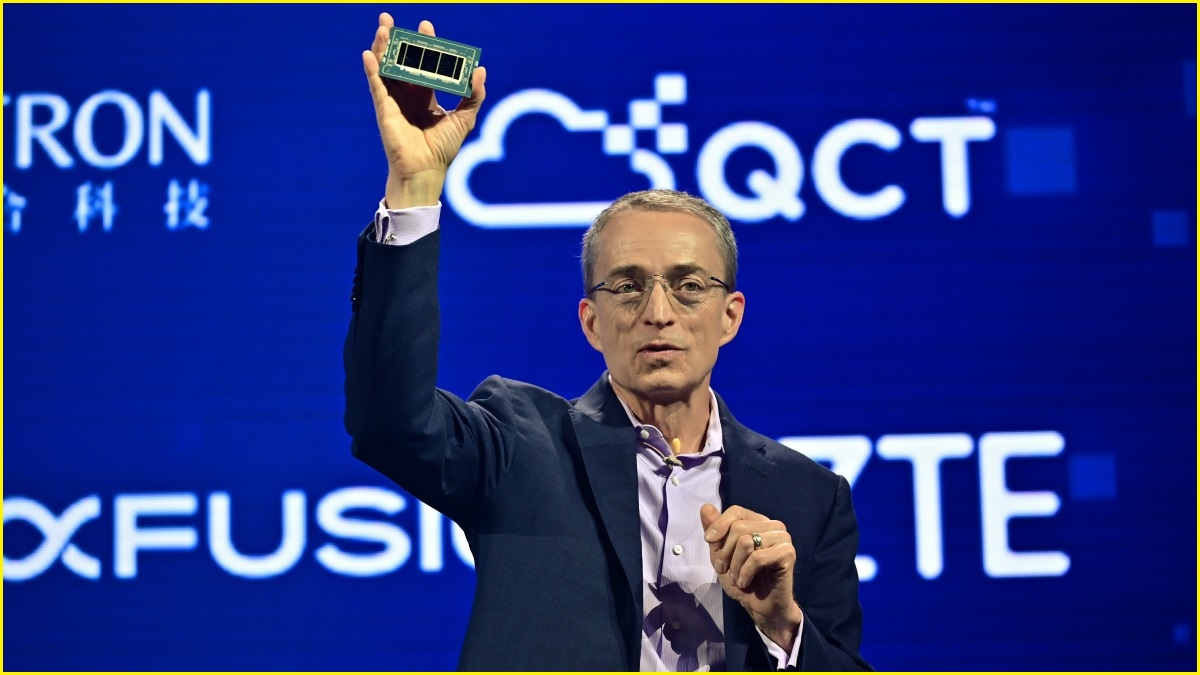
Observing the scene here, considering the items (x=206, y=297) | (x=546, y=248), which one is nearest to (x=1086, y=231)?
(x=546, y=248)

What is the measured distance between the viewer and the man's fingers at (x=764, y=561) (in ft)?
5.37

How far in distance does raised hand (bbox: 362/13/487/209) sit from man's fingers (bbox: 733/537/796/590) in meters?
0.62

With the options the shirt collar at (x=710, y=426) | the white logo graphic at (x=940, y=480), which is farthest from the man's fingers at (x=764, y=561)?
the white logo graphic at (x=940, y=480)

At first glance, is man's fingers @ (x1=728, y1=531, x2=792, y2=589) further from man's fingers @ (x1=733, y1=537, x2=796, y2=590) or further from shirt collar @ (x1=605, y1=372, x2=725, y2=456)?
shirt collar @ (x1=605, y1=372, x2=725, y2=456)

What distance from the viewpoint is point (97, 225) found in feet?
11.3

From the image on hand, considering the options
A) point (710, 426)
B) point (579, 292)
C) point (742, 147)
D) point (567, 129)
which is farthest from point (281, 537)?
point (710, 426)

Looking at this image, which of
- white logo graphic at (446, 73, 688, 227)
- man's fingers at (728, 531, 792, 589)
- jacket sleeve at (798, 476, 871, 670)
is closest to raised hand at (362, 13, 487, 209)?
man's fingers at (728, 531, 792, 589)

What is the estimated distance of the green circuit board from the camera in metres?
1.69

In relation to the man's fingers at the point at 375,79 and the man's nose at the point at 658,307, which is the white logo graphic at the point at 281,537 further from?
the man's fingers at the point at 375,79

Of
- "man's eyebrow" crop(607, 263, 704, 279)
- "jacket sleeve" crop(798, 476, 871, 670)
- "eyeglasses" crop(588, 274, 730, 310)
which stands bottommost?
"jacket sleeve" crop(798, 476, 871, 670)

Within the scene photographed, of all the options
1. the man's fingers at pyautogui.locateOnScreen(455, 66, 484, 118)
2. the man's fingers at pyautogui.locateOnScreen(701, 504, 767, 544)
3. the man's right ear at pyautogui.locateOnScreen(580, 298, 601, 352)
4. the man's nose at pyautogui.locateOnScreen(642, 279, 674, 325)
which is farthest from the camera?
the man's right ear at pyautogui.locateOnScreen(580, 298, 601, 352)

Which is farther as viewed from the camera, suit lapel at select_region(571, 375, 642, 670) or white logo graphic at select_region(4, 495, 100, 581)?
white logo graphic at select_region(4, 495, 100, 581)

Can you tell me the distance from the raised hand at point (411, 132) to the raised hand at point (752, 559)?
56 centimetres

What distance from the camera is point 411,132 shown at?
1695 mm
